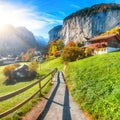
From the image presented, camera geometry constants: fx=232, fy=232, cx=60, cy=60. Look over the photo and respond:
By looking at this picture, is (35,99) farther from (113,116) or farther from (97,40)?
(97,40)

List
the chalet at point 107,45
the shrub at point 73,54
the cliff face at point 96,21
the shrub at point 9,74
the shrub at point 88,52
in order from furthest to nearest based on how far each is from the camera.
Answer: the cliff face at point 96,21 → the shrub at point 73,54 → the shrub at point 88,52 → the chalet at point 107,45 → the shrub at point 9,74

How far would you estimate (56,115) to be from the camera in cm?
1228

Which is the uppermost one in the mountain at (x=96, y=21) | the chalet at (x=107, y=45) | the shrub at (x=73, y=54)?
the mountain at (x=96, y=21)

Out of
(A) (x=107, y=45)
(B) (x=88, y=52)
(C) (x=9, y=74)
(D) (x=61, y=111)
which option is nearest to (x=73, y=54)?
(B) (x=88, y=52)

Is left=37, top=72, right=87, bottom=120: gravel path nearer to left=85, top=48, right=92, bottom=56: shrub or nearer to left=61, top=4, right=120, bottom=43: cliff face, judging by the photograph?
left=85, top=48, right=92, bottom=56: shrub

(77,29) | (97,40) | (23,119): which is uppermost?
(77,29)

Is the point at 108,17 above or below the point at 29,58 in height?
above

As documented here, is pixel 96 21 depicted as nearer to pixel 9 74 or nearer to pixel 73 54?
pixel 73 54

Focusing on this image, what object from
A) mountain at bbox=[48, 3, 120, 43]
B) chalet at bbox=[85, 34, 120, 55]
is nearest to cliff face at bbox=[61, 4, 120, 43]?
mountain at bbox=[48, 3, 120, 43]

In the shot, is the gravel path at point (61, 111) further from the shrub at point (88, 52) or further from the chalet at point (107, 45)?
the shrub at point (88, 52)

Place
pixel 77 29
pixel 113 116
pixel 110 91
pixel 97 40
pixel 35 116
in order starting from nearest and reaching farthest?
pixel 113 116 < pixel 35 116 < pixel 110 91 < pixel 97 40 < pixel 77 29

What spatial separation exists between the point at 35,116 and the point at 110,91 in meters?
4.61

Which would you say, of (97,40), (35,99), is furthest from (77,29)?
(35,99)

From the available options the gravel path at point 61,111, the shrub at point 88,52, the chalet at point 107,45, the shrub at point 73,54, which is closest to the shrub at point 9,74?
the shrub at point 73,54
